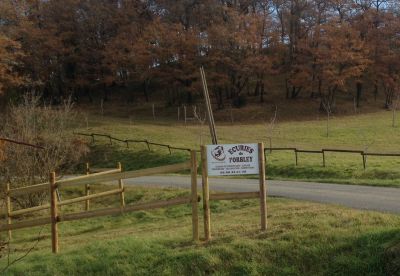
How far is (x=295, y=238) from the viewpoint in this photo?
7.55 metres

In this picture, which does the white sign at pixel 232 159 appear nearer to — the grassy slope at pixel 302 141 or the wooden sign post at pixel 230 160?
the wooden sign post at pixel 230 160

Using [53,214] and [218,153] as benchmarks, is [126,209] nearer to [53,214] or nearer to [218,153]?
[53,214]

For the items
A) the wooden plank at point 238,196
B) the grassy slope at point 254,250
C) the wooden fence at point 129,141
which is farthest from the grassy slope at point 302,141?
the wooden plank at point 238,196

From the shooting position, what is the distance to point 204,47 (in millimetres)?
50875

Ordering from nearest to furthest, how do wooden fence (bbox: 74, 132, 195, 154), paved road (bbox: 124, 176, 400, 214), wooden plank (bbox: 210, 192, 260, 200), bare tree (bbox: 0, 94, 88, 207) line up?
wooden plank (bbox: 210, 192, 260, 200) → paved road (bbox: 124, 176, 400, 214) → bare tree (bbox: 0, 94, 88, 207) → wooden fence (bbox: 74, 132, 195, 154)

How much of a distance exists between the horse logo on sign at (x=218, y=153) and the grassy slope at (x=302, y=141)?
29.8 ft

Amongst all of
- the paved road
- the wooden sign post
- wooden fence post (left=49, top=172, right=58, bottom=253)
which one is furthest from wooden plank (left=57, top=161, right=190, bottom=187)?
the paved road

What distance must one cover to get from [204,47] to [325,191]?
3777 cm

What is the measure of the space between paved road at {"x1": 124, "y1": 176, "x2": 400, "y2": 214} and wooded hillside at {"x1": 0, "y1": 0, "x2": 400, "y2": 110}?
30085mm

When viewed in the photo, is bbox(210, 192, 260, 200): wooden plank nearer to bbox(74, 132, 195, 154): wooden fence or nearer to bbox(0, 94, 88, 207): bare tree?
bbox(0, 94, 88, 207): bare tree

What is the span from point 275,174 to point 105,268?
1530 cm

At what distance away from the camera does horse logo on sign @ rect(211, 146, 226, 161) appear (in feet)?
27.1

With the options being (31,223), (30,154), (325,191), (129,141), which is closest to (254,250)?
(31,223)

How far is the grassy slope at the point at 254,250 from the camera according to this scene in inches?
271
